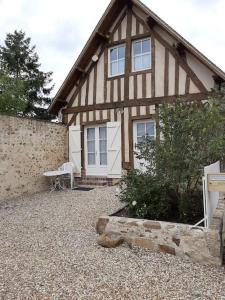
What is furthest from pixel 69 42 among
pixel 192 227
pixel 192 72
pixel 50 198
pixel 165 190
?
pixel 192 227

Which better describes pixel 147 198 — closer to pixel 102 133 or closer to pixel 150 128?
pixel 150 128

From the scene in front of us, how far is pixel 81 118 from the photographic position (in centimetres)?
941

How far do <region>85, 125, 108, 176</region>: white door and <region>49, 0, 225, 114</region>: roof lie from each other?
4.49 feet

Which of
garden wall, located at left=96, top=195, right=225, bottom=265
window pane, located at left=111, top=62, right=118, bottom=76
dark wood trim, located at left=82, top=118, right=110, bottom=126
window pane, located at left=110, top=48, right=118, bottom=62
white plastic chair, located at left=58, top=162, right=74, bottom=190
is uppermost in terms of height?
window pane, located at left=110, top=48, right=118, bottom=62

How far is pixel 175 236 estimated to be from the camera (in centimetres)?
350

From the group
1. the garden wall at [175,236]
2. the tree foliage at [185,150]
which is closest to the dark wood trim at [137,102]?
the tree foliage at [185,150]

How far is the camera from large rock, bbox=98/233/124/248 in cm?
376

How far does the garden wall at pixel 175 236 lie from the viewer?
10.6 feet

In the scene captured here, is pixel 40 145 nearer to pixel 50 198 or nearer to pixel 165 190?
pixel 50 198

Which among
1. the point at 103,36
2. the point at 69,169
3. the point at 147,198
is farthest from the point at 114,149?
the point at 147,198

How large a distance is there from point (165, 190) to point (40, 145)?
488cm

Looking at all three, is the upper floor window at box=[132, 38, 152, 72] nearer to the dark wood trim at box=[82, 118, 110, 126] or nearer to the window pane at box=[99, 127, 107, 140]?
the dark wood trim at box=[82, 118, 110, 126]

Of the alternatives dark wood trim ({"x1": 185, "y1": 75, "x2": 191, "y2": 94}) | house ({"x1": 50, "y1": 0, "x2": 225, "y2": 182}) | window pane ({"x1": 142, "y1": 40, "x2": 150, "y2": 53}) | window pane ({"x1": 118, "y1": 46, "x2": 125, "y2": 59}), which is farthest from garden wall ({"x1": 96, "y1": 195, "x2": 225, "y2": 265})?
window pane ({"x1": 118, "y1": 46, "x2": 125, "y2": 59})

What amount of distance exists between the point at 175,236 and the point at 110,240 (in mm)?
806
